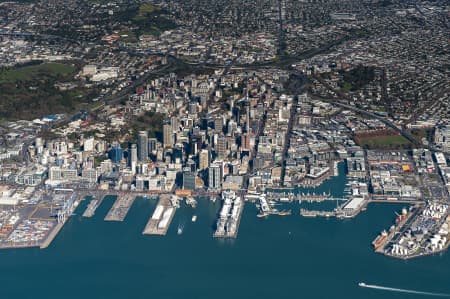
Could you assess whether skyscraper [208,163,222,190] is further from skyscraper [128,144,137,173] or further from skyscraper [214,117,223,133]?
skyscraper [214,117,223,133]

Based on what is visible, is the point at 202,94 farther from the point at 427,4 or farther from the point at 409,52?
the point at 427,4

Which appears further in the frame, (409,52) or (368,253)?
(409,52)

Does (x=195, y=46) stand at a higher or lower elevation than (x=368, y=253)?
lower

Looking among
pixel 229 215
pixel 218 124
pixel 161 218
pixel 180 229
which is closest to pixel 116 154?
pixel 218 124

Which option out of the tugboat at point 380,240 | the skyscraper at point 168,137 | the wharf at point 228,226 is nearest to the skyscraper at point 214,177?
the wharf at point 228,226

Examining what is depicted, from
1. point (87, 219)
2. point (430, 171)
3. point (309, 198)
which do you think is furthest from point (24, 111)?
point (430, 171)

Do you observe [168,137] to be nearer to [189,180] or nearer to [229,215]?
[189,180]
